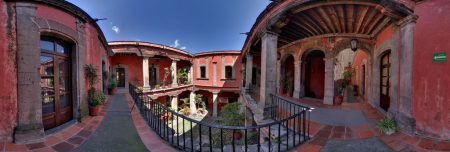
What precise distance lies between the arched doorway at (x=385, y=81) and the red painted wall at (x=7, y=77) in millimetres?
10144

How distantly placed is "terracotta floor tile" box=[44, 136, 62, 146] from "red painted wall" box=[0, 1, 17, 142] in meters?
0.61

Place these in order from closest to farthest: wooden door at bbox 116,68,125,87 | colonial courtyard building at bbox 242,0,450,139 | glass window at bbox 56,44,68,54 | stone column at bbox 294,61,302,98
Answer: colonial courtyard building at bbox 242,0,450,139
glass window at bbox 56,44,68,54
stone column at bbox 294,61,302,98
wooden door at bbox 116,68,125,87

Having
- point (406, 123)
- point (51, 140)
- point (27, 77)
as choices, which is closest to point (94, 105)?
point (51, 140)

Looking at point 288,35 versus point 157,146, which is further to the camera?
point 288,35

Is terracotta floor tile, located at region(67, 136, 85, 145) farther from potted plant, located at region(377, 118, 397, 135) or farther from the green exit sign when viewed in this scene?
the green exit sign

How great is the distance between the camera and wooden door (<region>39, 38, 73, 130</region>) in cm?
419

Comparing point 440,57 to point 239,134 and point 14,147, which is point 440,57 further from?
point 14,147

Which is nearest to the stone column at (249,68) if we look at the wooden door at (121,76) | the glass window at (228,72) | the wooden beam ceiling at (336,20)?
the wooden beam ceiling at (336,20)

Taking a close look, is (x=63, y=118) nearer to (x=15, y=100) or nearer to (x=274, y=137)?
(x=15, y=100)

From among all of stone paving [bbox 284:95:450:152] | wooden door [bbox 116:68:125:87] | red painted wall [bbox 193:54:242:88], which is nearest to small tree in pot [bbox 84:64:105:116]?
stone paving [bbox 284:95:450:152]

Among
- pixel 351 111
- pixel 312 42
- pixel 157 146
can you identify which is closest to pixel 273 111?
pixel 351 111

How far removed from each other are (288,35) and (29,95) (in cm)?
869

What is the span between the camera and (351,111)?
5.71 m

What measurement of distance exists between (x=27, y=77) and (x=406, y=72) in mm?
8590
